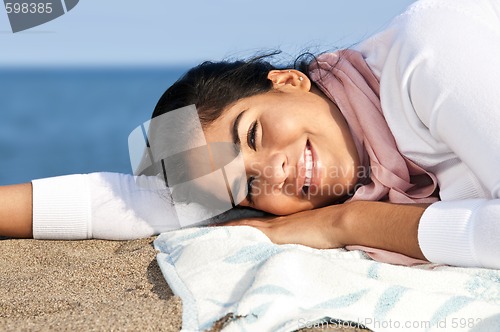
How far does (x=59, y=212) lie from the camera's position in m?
1.97

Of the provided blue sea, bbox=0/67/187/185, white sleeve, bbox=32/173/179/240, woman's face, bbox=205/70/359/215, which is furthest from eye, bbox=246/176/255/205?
blue sea, bbox=0/67/187/185

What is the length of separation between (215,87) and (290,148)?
31 cm

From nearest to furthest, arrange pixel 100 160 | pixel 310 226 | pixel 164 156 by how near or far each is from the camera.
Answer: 1. pixel 310 226
2. pixel 164 156
3. pixel 100 160

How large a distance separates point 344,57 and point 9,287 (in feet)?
3.57

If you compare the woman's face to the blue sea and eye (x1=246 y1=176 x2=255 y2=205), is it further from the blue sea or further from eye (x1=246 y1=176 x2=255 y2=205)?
the blue sea

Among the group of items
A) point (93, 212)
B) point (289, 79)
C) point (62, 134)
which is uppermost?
point (289, 79)

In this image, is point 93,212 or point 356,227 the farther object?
point 93,212

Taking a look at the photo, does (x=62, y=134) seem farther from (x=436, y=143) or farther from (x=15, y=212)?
(x=436, y=143)

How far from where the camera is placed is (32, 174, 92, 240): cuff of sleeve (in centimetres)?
197

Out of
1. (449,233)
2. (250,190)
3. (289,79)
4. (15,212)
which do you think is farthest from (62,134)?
(449,233)

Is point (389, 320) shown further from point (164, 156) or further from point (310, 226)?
point (164, 156)

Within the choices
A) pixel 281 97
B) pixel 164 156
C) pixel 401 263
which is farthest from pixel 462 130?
pixel 164 156

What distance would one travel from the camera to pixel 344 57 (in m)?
2.01

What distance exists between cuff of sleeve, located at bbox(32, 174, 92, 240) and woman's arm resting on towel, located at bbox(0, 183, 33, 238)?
0.07 ft
